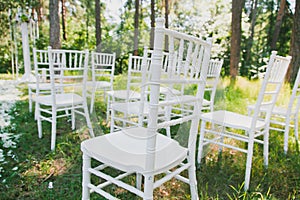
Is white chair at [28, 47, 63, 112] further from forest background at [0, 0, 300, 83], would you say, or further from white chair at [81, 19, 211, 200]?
white chair at [81, 19, 211, 200]

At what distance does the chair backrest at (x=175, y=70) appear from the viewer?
0.79 metres

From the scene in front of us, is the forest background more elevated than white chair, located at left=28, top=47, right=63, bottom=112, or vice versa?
the forest background

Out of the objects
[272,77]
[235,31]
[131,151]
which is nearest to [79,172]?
[131,151]

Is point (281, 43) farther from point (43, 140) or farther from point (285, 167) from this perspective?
point (43, 140)

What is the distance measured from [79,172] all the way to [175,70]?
3.70 feet

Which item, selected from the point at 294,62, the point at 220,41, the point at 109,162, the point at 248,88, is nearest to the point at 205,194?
the point at 109,162

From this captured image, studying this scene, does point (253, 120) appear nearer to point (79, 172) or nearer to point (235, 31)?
point (79, 172)

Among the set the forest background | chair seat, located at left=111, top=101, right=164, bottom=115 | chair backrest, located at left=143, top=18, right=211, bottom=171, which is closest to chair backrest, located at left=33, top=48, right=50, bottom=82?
the forest background

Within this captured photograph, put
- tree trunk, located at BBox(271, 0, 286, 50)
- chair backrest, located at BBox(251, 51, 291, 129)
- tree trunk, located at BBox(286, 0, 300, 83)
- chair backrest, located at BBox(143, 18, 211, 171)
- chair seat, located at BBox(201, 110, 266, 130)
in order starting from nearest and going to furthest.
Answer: chair backrest, located at BBox(143, 18, 211, 171) → chair backrest, located at BBox(251, 51, 291, 129) → chair seat, located at BBox(201, 110, 266, 130) → tree trunk, located at BBox(286, 0, 300, 83) → tree trunk, located at BBox(271, 0, 286, 50)

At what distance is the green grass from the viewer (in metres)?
1.52

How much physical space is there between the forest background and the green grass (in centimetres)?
85

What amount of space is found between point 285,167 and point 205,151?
0.62m

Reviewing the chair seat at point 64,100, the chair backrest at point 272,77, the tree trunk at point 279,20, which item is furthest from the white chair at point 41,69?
the tree trunk at point 279,20

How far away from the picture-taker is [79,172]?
1733 millimetres
